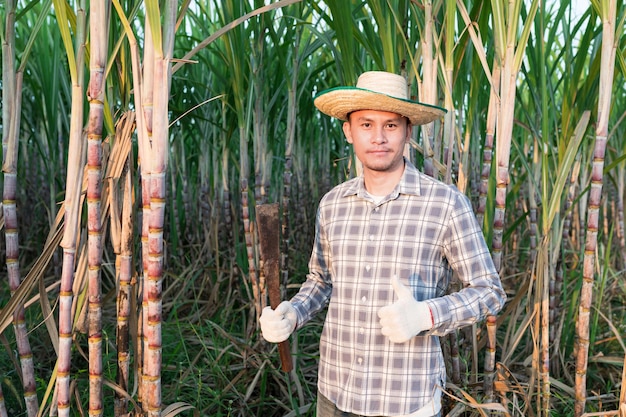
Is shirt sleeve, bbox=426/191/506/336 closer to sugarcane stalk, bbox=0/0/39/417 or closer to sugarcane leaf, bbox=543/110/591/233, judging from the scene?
sugarcane leaf, bbox=543/110/591/233

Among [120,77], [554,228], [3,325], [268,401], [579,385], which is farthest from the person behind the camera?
[268,401]

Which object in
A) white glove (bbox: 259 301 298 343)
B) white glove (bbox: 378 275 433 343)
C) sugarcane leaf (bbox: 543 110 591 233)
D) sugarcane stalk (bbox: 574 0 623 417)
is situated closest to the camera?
white glove (bbox: 378 275 433 343)

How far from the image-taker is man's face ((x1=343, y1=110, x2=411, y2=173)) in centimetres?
101

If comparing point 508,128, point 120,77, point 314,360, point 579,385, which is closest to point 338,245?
point 508,128

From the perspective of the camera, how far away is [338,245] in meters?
1.09

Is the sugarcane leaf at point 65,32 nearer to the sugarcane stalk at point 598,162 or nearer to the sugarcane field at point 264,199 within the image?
the sugarcane field at point 264,199

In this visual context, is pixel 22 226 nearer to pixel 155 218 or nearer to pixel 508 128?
pixel 155 218

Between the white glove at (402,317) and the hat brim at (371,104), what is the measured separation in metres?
0.33

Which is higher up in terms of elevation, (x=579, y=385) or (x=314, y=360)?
(x=579, y=385)

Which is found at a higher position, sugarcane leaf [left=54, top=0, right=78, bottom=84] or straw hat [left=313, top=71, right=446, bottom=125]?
sugarcane leaf [left=54, top=0, right=78, bottom=84]

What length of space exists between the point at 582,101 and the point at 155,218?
1167 millimetres

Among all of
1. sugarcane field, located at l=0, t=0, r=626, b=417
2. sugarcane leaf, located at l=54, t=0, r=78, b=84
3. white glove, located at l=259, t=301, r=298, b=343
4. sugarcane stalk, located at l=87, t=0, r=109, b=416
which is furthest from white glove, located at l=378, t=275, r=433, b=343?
sugarcane leaf, located at l=54, t=0, r=78, b=84

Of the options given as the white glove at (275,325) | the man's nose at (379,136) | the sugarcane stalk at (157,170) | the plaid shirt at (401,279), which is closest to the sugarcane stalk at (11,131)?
the sugarcane stalk at (157,170)

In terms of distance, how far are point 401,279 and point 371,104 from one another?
332 millimetres
